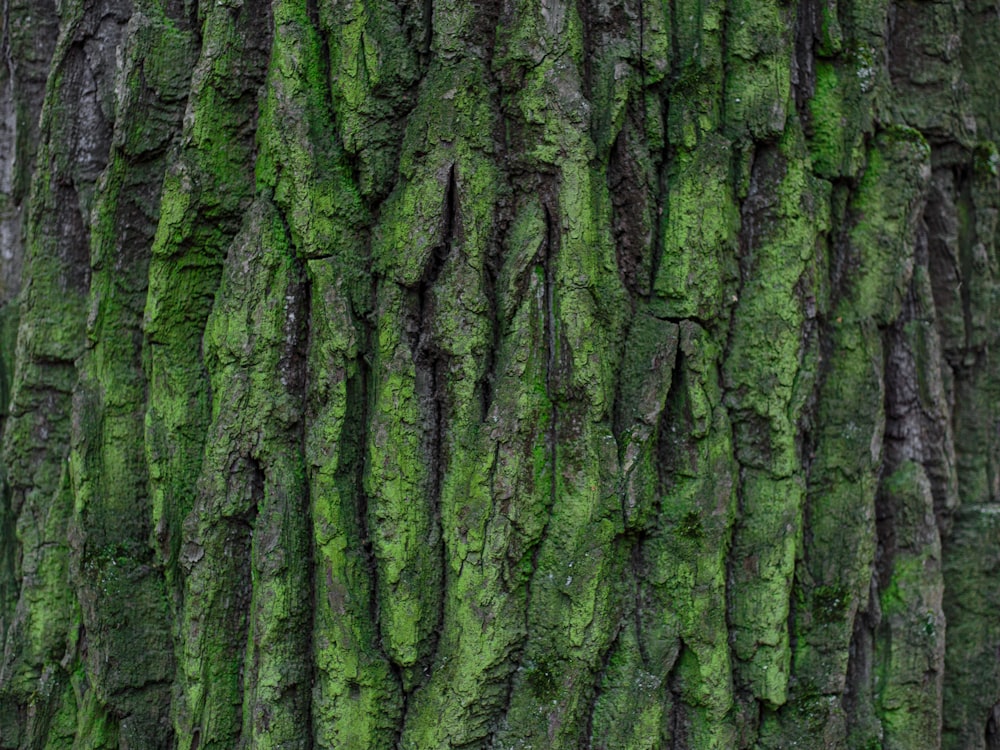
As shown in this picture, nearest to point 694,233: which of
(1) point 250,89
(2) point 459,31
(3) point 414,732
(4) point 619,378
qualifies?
(4) point 619,378

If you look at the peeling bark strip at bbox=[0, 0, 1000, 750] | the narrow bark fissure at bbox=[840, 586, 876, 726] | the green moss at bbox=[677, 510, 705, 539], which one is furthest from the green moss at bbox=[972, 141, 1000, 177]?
the green moss at bbox=[677, 510, 705, 539]

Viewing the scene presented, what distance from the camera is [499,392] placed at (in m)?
1.95

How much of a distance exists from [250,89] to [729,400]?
4.79 ft

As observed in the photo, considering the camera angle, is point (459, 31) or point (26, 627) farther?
point (26, 627)

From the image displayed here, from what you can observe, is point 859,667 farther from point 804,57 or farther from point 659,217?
point 804,57

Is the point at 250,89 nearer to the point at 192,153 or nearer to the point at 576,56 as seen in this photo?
the point at 192,153

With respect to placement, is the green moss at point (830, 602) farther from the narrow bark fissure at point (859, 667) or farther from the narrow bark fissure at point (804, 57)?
the narrow bark fissure at point (804, 57)

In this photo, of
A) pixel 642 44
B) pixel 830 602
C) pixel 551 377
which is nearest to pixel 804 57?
pixel 642 44

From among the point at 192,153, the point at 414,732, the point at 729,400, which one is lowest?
the point at 414,732

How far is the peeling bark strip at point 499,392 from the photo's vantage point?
6.45 feet

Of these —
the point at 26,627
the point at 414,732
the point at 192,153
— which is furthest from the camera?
the point at 26,627

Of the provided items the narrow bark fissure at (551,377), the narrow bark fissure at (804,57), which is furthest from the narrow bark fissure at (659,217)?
the narrow bark fissure at (804,57)

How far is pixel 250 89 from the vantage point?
213cm

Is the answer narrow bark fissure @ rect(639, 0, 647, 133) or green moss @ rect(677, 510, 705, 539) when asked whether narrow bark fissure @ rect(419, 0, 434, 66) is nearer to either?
narrow bark fissure @ rect(639, 0, 647, 133)
